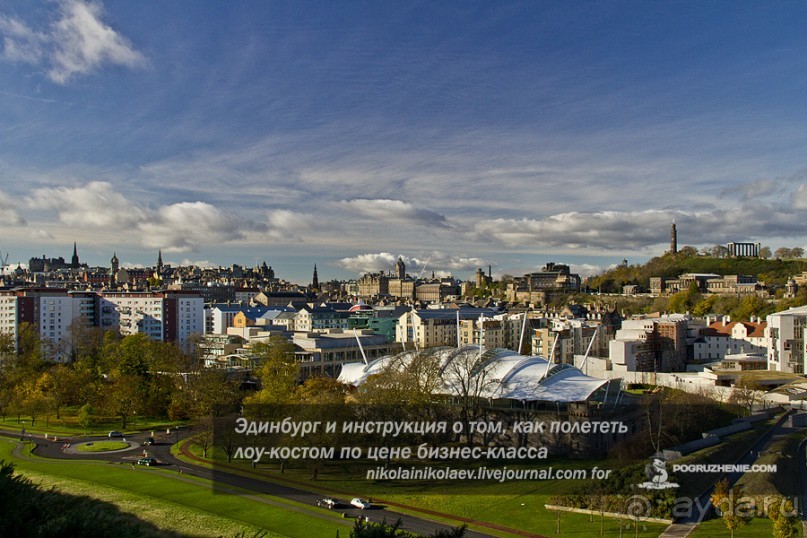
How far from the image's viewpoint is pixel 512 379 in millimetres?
37375

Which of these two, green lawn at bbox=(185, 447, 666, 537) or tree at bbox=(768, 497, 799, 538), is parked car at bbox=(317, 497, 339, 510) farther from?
tree at bbox=(768, 497, 799, 538)

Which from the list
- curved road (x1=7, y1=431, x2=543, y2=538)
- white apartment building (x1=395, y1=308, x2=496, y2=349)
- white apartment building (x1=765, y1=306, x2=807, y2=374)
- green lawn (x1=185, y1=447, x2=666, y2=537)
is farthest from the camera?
white apartment building (x1=395, y1=308, x2=496, y2=349)

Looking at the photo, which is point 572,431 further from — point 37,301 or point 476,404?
point 37,301

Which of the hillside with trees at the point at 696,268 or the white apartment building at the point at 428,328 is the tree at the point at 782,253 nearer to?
the hillside with trees at the point at 696,268

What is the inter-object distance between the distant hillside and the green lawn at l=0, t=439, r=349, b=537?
98581mm

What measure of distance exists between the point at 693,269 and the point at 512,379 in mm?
102248

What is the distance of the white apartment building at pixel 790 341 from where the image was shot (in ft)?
173

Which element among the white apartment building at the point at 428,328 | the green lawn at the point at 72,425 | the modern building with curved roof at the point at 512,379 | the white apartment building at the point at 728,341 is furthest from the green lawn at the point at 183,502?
the white apartment building at the point at 728,341

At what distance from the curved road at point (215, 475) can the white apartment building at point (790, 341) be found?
41.0 m

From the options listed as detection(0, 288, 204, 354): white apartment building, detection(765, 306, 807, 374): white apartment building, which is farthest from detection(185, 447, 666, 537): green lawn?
detection(0, 288, 204, 354): white apartment building

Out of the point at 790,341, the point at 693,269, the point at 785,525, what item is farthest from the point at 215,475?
the point at 693,269

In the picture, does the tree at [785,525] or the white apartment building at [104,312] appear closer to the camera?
the tree at [785,525]

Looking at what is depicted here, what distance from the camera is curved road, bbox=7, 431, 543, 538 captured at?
23.3 metres

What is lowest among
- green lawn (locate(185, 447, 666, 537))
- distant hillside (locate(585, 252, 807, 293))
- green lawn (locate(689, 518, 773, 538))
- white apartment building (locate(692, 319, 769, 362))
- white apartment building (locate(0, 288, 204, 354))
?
green lawn (locate(185, 447, 666, 537))
